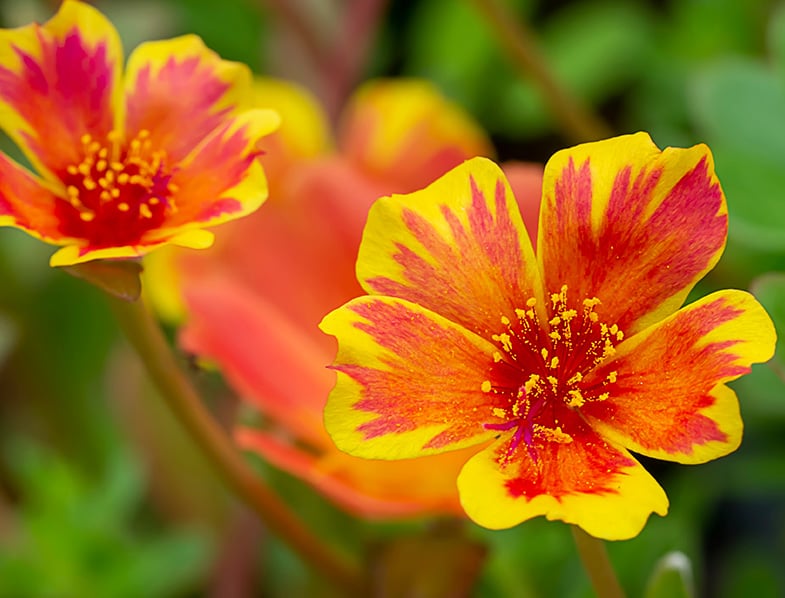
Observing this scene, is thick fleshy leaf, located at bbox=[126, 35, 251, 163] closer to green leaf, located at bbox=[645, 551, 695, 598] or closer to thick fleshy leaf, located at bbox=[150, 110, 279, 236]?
thick fleshy leaf, located at bbox=[150, 110, 279, 236]

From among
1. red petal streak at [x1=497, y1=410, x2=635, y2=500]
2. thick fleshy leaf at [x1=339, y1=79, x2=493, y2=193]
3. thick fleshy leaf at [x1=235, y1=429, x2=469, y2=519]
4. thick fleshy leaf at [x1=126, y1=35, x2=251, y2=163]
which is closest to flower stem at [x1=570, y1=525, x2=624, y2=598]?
red petal streak at [x1=497, y1=410, x2=635, y2=500]

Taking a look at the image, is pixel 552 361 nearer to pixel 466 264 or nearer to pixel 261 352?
pixel 466 264

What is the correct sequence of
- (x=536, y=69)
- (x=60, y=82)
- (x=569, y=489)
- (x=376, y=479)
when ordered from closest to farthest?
(x=569, y=489) → (x=60, y=82) → (x=376, y=479) → (x=536, y=69)

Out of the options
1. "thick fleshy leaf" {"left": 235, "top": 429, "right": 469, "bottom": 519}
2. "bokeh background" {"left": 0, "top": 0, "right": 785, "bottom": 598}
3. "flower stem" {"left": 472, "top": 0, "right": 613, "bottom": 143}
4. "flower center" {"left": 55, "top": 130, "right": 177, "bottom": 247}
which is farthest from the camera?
"flower stem" {"left": 472, "top": 0, "right": 613, "bottom": 143}

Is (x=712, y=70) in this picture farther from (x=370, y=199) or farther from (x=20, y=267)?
(x=20, y=267)

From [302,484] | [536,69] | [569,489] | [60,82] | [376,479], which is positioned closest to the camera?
Result: [569,489]

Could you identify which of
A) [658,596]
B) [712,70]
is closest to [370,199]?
[712,70]

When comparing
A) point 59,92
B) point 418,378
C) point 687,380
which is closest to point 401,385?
point 418,378
